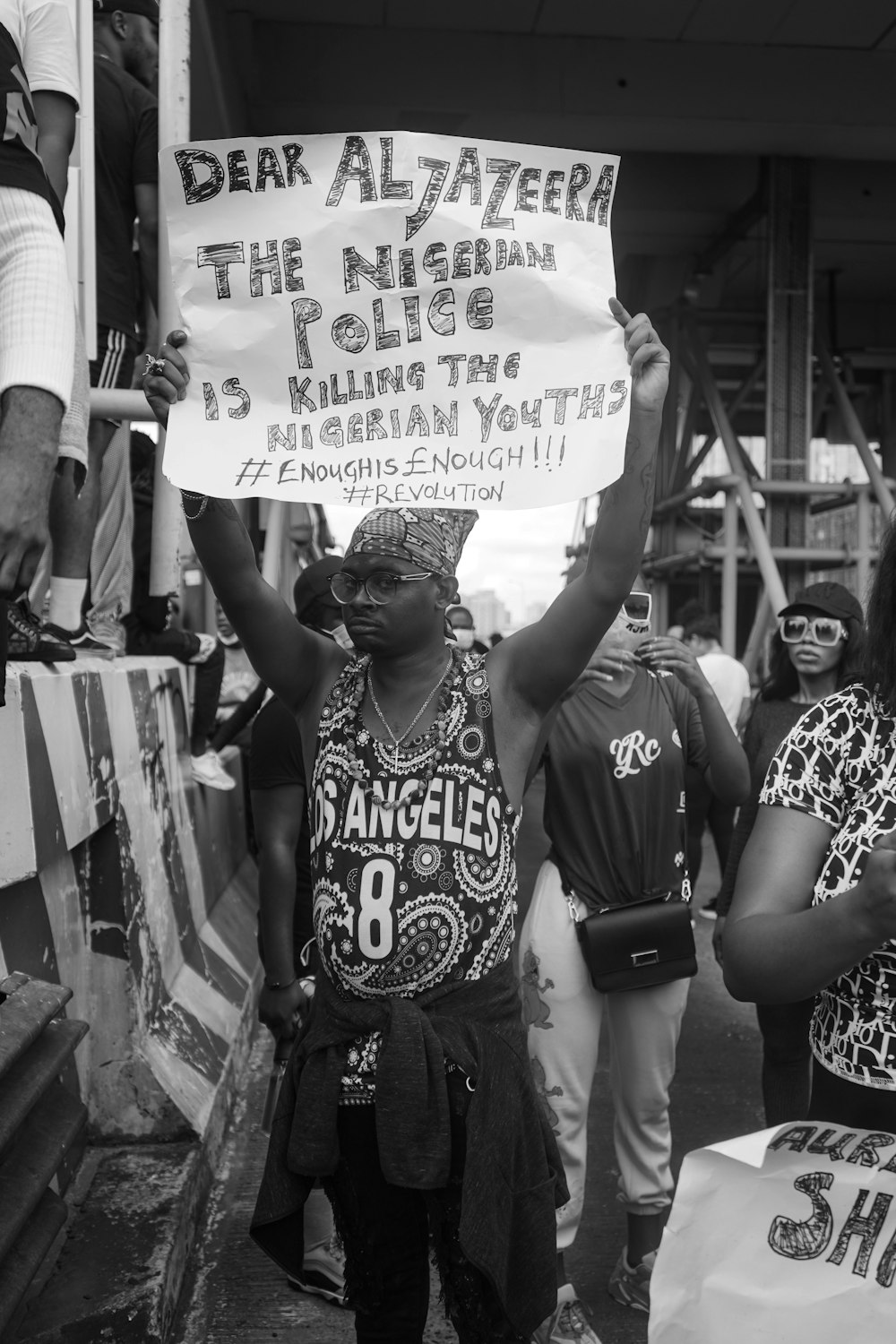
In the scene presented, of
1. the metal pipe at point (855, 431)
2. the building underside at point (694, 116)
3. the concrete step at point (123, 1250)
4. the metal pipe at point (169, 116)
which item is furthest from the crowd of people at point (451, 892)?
the metal pipe at point (855, 431)

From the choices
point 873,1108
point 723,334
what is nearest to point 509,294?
point 873,1108

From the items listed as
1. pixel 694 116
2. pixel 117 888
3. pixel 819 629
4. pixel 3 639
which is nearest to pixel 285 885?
pixel 117 888

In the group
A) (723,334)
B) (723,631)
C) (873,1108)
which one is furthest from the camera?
(723,334)

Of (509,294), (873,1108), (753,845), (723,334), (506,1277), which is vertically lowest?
(506,1277)

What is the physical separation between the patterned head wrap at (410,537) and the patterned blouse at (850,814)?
0.82 meters

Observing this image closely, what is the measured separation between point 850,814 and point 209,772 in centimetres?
410

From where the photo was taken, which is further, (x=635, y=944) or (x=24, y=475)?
(x=635, y=944)

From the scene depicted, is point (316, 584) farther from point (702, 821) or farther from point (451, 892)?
point (702, 821)

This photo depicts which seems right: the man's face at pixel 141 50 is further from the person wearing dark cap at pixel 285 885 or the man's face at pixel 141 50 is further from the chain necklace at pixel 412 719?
the chain necklace at pixel 412 719

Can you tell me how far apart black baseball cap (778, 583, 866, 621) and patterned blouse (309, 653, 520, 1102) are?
2.35 metres

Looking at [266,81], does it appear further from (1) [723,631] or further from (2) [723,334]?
(2) [723,334]

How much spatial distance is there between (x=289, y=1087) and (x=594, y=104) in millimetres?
12114

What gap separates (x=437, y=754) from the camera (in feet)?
7.99

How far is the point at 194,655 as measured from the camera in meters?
5.98
